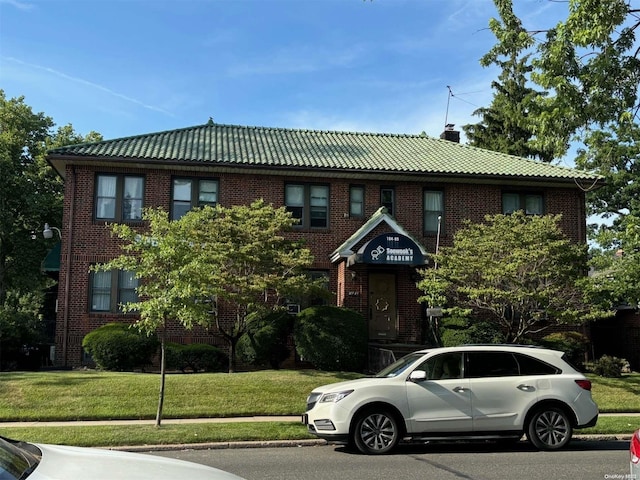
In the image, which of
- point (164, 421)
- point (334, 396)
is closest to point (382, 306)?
point (164, 421)

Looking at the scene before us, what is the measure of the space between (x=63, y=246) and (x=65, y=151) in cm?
308

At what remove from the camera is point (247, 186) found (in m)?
21.5

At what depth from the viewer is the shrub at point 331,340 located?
1669 centimetres

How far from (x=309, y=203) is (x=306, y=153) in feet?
7.03

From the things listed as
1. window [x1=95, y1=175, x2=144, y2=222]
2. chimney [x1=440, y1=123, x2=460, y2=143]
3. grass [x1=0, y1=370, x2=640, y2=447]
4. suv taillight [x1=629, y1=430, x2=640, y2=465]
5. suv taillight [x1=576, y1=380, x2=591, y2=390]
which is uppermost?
chimney [x1=440, y1=123, x2=460, y2=143]

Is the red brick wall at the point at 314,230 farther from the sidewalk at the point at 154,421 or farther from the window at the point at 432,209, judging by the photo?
the sidewalk at the point at 154,421

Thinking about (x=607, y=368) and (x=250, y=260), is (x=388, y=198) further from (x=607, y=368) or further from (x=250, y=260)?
(x=607, y=368)

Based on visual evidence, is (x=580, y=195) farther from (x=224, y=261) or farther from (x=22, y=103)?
(x=22, y=103)

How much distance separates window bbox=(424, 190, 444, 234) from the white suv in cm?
1256

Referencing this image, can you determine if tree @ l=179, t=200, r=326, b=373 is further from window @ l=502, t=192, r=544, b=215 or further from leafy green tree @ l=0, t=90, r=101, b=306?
leafy green tree @ l=0, t=90, r=101, b=306

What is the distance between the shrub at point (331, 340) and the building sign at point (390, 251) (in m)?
2.47

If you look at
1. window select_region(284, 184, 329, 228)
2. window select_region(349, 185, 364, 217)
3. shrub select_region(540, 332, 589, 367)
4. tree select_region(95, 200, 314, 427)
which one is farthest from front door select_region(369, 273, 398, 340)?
shrub select_region(540, 332, 589, 367)

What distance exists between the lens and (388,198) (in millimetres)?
22297

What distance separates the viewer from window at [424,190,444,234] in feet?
73.4
